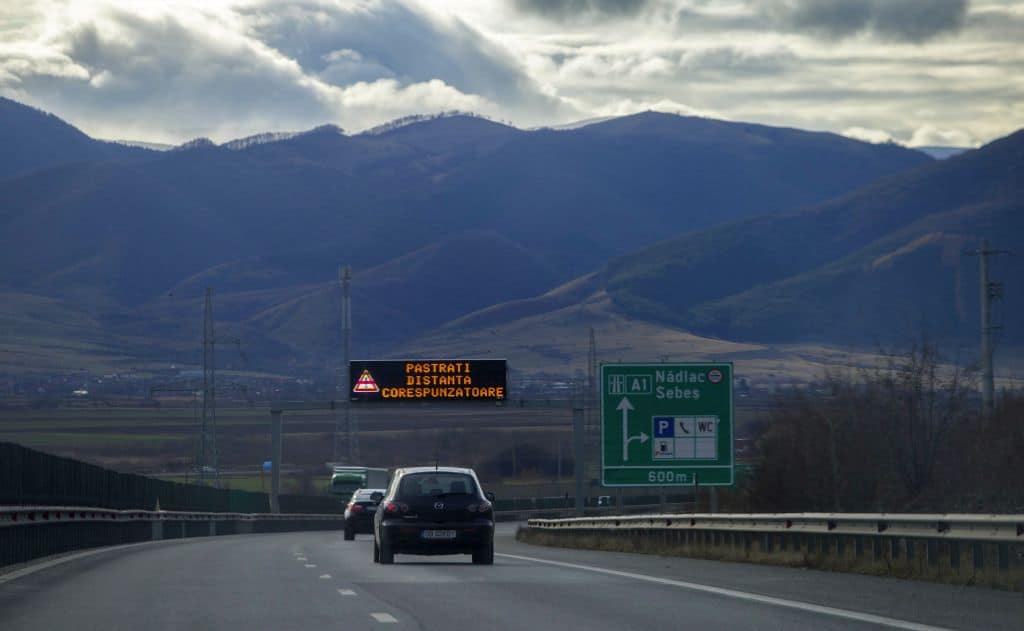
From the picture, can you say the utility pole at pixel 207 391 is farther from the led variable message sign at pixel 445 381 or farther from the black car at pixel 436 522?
the black car at pixel 436 522

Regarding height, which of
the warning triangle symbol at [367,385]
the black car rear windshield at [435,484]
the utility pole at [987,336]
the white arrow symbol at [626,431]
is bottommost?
the black car rear windshield at [435,484]

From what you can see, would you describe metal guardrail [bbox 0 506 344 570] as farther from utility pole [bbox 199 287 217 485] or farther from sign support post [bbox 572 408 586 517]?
sign support post [bbox 572 408 586 517]

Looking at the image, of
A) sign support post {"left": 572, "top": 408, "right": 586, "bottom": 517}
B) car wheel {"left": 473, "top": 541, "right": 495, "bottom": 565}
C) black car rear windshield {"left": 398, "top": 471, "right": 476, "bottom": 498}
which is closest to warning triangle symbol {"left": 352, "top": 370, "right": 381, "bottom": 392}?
sign support post {"left": 572, "top": 408, "right": 586, "bottom": 517}

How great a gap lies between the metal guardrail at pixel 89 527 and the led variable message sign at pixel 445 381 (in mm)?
8253

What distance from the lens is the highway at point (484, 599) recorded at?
636 inches

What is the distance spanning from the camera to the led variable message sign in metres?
75.1

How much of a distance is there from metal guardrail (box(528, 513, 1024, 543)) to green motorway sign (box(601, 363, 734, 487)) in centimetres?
229

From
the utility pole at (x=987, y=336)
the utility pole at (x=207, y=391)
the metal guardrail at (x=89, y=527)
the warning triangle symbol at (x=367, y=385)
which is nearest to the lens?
the metal guardrail at (x=89, y=527)

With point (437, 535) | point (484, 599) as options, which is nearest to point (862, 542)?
point (437, 535)

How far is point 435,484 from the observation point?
2909cm

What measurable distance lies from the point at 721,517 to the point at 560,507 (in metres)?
85.4

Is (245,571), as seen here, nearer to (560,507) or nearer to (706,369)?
(706,369)

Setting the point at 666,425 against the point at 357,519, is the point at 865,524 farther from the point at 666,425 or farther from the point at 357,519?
the point at 357,519

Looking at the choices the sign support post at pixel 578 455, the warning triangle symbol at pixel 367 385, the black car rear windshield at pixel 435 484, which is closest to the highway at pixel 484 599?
the black car rear windshield at pixel 435 484
